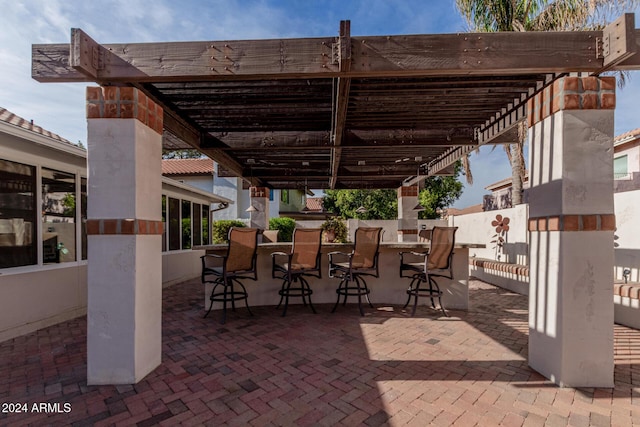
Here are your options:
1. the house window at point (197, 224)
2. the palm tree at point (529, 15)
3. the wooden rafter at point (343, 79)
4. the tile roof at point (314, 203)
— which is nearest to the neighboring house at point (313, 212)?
the tile roof at point (314, 203)

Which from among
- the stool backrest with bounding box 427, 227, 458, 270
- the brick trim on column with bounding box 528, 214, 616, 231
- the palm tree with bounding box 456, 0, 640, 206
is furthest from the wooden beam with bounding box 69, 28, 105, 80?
the palm tree with bounding box 456, 0, 640, 206

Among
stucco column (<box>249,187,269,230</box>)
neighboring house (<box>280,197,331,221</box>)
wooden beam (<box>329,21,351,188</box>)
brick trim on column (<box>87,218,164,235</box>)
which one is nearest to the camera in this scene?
wooden beam (<box>329,21,351,188</box>)

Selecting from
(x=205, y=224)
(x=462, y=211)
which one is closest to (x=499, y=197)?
(x=462, y=211)

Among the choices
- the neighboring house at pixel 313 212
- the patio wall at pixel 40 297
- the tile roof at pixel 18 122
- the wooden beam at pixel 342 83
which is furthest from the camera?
the neighboring house at pixel 313 212

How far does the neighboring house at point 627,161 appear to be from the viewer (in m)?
8.72

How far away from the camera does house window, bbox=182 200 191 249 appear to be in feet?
28.7

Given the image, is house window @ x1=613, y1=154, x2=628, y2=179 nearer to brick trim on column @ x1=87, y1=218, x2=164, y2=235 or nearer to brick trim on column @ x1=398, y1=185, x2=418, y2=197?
brick trim on column @ x1=398, y1=185, x2=418, y2=197

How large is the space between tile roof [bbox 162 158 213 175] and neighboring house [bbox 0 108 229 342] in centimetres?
1112

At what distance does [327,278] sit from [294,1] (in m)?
4.79

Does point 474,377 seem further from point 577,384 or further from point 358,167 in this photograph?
point 358,167

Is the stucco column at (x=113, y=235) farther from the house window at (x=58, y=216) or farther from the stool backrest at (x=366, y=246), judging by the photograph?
the stool backrest at (x=366, y=246)

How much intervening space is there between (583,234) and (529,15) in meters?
8.61

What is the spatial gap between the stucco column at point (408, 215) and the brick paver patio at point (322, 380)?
5.66 metres

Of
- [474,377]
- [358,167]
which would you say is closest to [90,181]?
[474,377]
